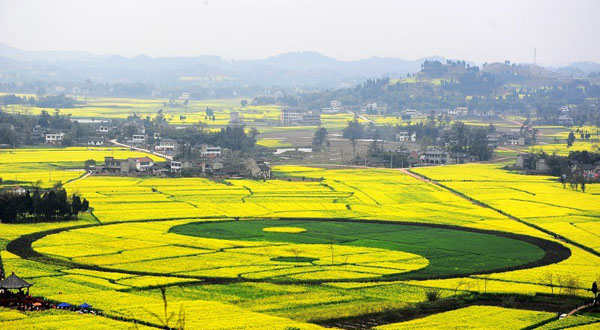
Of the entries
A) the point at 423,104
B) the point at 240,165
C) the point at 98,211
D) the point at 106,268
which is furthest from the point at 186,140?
the point at 423,104

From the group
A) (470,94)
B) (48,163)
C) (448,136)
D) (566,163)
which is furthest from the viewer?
(470,94)

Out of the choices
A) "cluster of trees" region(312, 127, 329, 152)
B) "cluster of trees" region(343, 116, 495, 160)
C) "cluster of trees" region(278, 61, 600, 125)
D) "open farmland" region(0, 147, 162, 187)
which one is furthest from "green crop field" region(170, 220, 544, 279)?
"cluster of trees" region(278, 61, 600, 125)

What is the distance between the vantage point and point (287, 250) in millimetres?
38656

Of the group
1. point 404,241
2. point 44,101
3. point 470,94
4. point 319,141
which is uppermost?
point 470,94

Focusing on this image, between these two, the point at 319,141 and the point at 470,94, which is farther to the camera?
the point at 470,94

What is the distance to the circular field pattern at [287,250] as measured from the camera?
34156mm

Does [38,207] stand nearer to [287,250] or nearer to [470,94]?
[287,250]

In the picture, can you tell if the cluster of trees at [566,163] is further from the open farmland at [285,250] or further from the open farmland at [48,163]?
the open farmland at [48,163]

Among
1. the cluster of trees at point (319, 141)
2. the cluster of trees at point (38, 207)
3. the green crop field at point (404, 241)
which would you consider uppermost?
the cluster of trees at point (319, 141)

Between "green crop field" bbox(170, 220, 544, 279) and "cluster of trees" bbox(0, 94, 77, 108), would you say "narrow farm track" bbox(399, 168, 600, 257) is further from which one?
"cluster of trees" bbox(0, 94, 77, 108)

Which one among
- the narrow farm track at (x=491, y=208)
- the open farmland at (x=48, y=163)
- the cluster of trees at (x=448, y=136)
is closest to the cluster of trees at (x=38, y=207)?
the open farmland at (x=48, y=163)

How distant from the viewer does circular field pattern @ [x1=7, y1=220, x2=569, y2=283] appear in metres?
34.2

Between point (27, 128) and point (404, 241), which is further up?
point (27, 128)

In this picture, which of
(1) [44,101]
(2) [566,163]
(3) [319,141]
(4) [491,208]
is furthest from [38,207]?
(1) [44,101]
